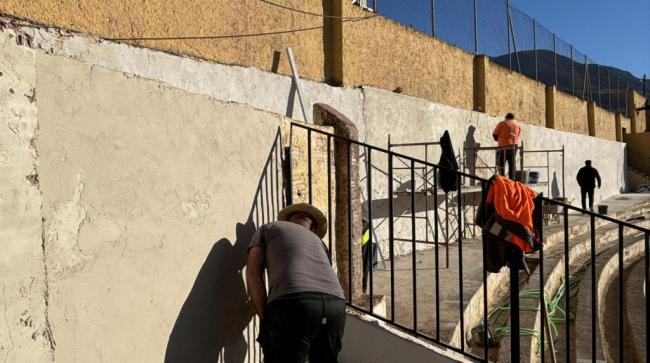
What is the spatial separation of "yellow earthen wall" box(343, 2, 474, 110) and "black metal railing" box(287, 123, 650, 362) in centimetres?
139

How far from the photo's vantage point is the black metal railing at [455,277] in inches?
133

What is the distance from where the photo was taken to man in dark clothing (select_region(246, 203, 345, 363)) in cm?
271

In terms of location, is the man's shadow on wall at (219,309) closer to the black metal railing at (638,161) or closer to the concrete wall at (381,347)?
the concrete wall at (381,347)

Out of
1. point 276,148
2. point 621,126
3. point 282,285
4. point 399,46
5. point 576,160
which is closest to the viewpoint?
point 282,285

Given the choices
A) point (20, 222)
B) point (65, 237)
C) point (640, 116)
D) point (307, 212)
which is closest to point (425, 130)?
point (307, 212)

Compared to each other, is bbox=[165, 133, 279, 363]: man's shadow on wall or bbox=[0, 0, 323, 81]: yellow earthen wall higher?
bbox=[0, 0, 323, 81]: yellow earthen wall

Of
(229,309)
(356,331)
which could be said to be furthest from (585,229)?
(229,309)

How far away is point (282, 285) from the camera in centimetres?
278

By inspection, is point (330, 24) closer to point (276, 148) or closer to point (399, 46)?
point (399, 46)

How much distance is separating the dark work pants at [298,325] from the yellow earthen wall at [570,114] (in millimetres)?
18256

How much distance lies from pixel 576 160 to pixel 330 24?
51.3 ft

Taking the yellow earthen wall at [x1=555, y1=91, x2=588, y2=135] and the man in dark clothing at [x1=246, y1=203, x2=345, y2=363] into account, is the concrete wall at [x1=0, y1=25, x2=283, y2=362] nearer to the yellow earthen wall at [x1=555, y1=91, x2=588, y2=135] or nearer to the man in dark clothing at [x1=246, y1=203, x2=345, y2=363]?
the man in dark clothing at [x1=246, y1=203, x2=345, y2=363]

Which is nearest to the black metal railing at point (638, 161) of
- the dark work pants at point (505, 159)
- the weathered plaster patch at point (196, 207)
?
the dark work pants at point (505, 159)

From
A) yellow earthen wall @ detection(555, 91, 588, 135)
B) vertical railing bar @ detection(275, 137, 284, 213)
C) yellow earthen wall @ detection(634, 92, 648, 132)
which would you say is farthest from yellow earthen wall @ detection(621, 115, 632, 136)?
vertical railing bar @ detection(275, 137, 284, 213)
